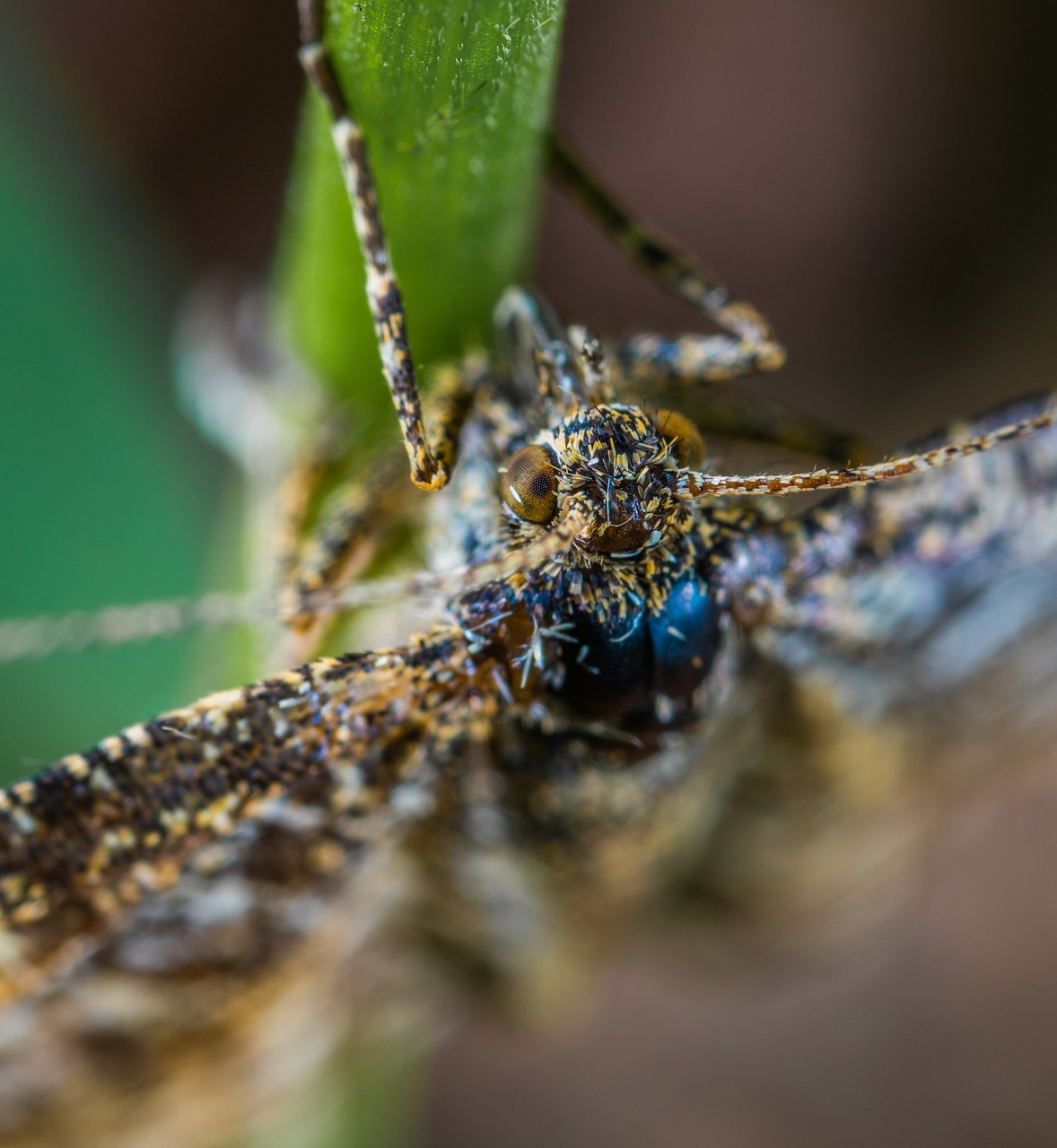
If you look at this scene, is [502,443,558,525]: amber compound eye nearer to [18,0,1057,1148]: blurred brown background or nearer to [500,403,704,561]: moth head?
[500,403,704,561]: moth head

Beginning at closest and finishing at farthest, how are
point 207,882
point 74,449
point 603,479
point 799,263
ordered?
point 603,479
point 207,882
point 74,449
point 799,263

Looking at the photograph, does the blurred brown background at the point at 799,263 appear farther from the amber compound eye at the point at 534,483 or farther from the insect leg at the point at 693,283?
the amber compound eye at the point at 534,483

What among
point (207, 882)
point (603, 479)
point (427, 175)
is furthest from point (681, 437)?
point (207, 882)

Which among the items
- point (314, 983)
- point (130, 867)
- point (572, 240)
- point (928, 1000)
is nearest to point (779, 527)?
point (130, 867)

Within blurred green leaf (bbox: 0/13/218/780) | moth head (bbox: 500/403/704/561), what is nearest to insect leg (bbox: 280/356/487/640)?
moth head (bbox: 500/403/704/561)

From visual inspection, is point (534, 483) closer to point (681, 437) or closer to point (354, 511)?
point (681, 437)

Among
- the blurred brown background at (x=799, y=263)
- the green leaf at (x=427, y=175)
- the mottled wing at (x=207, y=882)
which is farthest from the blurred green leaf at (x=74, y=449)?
the green leaf at (x=427, y=175)

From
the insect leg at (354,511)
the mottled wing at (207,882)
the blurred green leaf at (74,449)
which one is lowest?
the mottled wing at (207,882)
